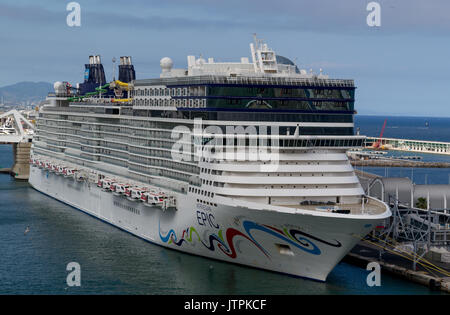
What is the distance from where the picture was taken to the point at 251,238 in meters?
38.0

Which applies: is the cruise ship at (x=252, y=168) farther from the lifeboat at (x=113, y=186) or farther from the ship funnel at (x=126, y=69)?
the ship funnel at (x=126, y=69)

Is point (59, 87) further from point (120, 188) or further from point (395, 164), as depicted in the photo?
point (395, 164)

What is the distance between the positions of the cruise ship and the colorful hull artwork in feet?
0.21

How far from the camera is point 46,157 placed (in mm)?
70812

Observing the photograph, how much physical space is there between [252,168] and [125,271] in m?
10.0

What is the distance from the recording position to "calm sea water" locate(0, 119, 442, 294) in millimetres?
37156

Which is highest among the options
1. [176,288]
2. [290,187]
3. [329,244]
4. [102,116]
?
[102,116]

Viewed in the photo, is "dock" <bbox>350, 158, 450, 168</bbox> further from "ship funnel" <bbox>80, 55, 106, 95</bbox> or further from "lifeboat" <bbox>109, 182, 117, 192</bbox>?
"lifeboat" <bbox>109, 182, 117, 192</bbox>

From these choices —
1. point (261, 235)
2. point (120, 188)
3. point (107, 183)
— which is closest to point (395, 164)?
point (107, 183)

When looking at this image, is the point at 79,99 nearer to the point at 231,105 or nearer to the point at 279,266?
the point at 231,105

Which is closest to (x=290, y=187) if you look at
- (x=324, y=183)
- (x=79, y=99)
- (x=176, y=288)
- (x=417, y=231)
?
(x=324, y=183)

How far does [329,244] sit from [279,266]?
3463 millimetres

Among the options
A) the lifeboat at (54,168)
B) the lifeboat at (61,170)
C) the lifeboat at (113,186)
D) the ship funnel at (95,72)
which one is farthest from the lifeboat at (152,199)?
the ship funnel at (95,72)

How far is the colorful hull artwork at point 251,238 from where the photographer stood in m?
36.3
